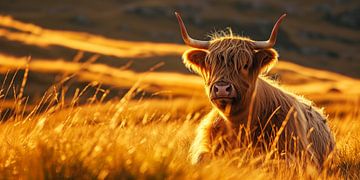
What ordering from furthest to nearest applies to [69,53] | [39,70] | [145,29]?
[145,29] < [69,53] < [39,70]

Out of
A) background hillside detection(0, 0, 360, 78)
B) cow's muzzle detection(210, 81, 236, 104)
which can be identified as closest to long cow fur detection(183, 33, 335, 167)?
cow's muzzle detection(210, 81, 236, 104)

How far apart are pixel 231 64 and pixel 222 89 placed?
535mm

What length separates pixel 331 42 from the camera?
147 metres

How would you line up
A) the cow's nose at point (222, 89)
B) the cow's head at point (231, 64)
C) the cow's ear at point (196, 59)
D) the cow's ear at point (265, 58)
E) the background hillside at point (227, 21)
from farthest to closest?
the background hillside at point (227, 21)
the cow's ear at point (196, 59)
the cow's ear at point (265, 58)
the cow's head at point (231, 64)
the cow's nose at point (222, 89)

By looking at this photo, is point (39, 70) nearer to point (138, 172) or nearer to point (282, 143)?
point (282, 143)

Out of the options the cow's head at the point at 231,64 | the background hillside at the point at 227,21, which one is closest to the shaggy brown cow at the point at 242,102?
the cow's head at the point at 231,64

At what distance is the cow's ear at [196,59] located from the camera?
974 centimetres

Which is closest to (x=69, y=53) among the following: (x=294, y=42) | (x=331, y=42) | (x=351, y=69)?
(x=351, y=69)

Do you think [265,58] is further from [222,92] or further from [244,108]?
[222,92]

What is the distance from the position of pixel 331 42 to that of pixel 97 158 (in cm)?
14393

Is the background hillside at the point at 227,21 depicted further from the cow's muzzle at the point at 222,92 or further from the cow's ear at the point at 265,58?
the cow's muzzle at the point at 222,92

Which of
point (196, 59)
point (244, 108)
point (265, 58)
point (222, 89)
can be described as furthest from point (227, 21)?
point (222, 89)

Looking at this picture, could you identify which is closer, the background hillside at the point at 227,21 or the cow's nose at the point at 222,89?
the cow's nose at the point at 222,89

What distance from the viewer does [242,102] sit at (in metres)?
9.05
